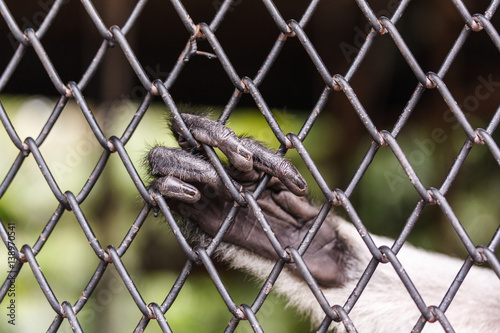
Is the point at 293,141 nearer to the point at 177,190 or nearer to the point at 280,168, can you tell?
the point at 280,168

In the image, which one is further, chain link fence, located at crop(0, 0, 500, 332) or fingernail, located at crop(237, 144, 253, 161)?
fingernail, located at crop(237, 144, 253, 161)

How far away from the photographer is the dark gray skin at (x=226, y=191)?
1.10 metres

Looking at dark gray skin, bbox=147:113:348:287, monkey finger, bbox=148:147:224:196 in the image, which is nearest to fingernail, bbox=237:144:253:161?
dark gray skin, bbox=147:113:348:287

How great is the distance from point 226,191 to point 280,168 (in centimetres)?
15

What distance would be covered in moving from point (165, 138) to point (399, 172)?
242 cm

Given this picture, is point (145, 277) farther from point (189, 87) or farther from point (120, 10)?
point (120, 10)

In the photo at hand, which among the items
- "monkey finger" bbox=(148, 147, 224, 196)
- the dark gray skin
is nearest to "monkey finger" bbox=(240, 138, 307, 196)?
the dark gray skin

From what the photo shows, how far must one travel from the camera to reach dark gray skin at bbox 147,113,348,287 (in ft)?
3.61

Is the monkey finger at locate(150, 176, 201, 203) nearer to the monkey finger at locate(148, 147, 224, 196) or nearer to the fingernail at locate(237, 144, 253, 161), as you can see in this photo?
the monkey finger at locate(148, 147, 224, 196)

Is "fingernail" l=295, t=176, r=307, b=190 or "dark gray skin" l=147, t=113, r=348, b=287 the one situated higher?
"dark gray skin" l=147, t=113, r=348, b=287

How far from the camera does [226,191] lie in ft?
3.85

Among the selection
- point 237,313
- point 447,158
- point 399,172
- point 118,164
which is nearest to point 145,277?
point 118,164

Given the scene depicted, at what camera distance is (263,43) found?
139 inches

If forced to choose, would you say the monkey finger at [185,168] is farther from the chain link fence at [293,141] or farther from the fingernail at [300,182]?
the fingernail at [300,182]
